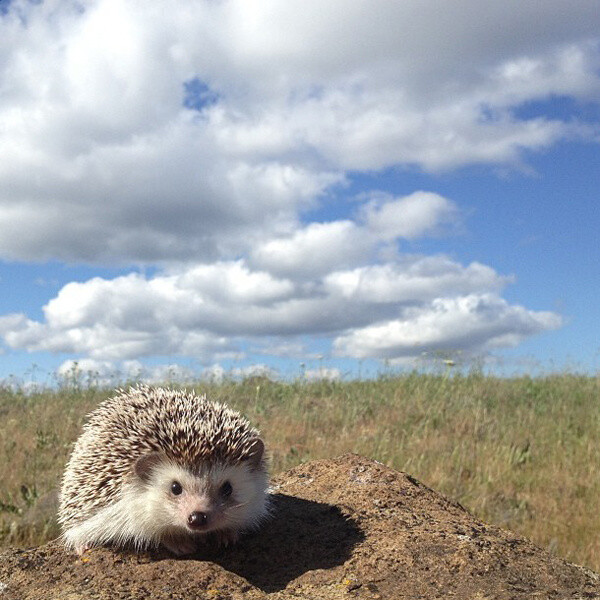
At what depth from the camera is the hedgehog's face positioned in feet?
13.2

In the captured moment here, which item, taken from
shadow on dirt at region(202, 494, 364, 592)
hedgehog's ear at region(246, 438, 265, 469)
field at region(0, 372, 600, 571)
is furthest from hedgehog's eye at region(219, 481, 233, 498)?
field at region(0, 372, 600, 571)

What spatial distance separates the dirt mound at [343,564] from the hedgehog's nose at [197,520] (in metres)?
0.20

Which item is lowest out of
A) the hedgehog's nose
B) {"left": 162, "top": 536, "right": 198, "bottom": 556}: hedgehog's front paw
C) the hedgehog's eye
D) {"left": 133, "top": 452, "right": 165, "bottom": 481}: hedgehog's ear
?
{"left": 162, "top": 536, "right": 198, "bottom": 556}: hedgehog's front paw

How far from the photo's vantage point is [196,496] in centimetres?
406

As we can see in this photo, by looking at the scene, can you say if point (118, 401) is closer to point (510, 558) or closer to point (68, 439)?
point (510, 558)

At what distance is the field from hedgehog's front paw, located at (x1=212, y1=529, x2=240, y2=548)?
2.26 m

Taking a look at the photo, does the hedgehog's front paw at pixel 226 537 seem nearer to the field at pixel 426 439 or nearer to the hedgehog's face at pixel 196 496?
the hedgehog's face at pixel 196 496

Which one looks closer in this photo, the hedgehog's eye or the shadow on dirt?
the shadow on dirt

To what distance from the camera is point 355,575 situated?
3598mm

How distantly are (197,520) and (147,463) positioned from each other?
19.3 inches

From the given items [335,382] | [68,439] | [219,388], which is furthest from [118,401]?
[335,382]

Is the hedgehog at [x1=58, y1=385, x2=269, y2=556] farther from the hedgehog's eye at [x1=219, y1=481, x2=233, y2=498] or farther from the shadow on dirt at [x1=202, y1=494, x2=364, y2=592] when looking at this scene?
the shadow on dirt at [x1=202, y1=494, x2=364, y2=592]

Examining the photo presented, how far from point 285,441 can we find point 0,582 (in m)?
5.39

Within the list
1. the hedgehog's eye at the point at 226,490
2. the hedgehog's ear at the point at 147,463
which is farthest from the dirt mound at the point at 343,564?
A: the hedgehog's ear at the point at 147,463
